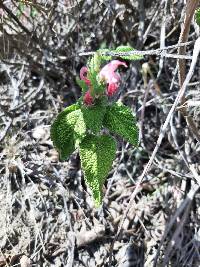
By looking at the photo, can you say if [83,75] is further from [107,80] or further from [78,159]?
[78,159]

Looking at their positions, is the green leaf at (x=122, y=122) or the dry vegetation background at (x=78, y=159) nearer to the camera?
the green leaf at (x=122, y=122)

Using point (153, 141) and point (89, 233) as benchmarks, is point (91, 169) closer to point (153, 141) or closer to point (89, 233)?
point (89, 233)

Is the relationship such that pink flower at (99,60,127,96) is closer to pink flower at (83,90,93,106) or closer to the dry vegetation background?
pink flower at (83,90,93,106)

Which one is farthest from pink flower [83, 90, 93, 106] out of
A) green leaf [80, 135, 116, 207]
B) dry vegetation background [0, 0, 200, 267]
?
dry vegetation background [0, 0, 200, 267]

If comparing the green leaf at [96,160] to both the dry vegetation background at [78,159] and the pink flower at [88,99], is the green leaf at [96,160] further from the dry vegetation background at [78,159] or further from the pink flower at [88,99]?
the dry vegetation background at [78,159]

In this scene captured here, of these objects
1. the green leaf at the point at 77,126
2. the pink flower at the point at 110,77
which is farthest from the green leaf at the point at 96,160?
the pink flower at the point at 110,77

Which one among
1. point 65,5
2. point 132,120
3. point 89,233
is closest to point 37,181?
point 89,233
